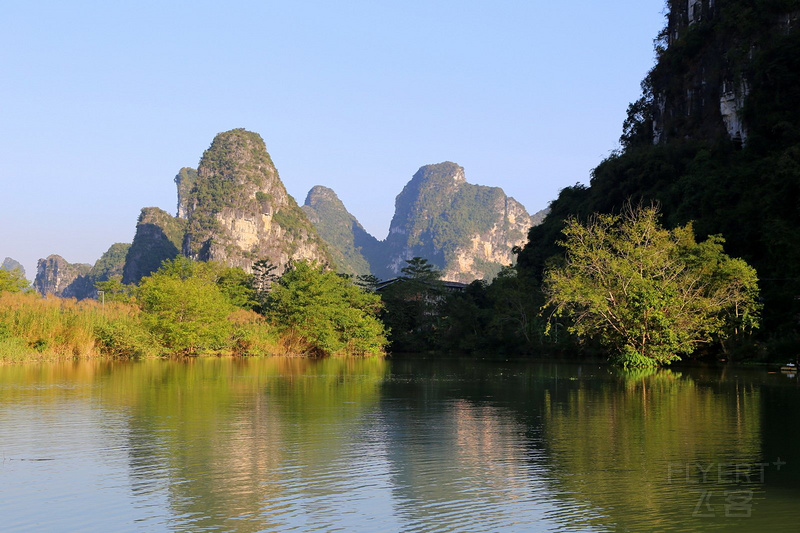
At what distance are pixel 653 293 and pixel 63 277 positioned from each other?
546 ft

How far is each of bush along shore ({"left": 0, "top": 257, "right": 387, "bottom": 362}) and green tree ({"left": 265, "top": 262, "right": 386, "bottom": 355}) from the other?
57mm

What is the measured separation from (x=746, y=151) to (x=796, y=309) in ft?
46.4

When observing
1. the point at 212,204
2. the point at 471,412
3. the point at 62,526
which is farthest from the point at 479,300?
the point at 212,204

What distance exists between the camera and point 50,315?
96.5 feet

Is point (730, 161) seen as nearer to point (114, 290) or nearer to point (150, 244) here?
point (114, 290)

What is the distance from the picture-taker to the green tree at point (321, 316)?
44.9 metres

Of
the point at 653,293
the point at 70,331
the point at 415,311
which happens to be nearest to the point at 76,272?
the point at 415,311

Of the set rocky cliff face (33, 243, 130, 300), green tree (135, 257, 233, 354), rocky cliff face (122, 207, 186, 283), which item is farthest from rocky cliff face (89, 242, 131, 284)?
green tree (135, 257, 233, 354)

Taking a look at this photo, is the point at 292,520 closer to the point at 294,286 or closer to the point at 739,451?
the point at 739,451

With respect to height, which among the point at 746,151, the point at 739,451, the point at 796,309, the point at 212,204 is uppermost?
the point at 212,204

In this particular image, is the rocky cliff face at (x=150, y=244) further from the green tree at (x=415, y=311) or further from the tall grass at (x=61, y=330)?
the tall grass at (x=61, y=330)

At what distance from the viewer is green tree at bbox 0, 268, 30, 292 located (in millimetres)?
38344

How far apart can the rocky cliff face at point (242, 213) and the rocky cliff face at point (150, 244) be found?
4844mm

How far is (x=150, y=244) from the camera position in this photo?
140 metres
